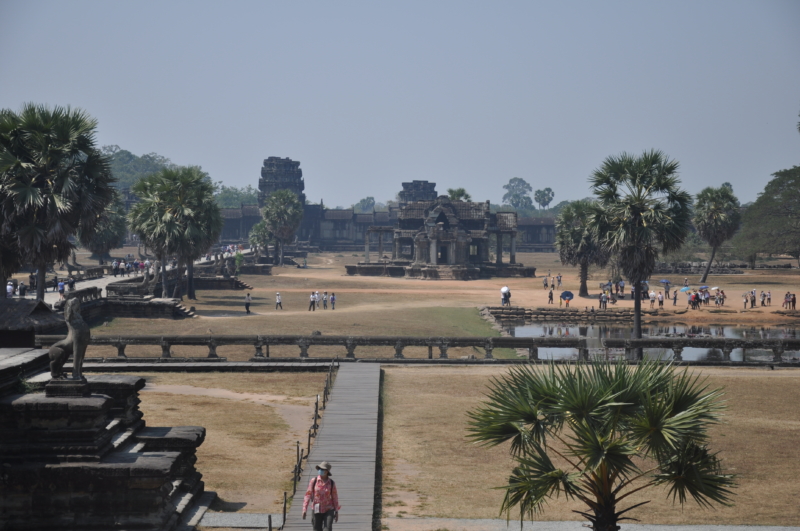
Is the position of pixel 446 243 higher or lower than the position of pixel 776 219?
lower

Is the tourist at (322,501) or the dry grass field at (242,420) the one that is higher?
the tourist at (322,501)

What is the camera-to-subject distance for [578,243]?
223 ft

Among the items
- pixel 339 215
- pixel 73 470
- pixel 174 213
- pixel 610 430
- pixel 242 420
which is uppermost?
pixel 339 215

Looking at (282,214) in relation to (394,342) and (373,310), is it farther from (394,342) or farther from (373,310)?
(394,342)

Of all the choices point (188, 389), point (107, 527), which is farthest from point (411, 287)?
point (107, 527)

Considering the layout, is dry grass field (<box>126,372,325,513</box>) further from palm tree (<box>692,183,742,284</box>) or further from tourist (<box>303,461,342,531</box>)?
palm tree (<box>692,183,742,284</box>)

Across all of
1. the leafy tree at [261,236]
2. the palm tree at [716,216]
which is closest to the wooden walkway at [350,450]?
the palm tree at [716,216]

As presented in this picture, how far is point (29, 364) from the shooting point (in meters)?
14.7

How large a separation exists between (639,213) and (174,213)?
28672mm

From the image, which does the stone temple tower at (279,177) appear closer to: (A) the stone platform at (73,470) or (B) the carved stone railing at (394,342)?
(B) the carved stone railing at (394,342)

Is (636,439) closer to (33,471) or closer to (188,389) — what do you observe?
(33,471)

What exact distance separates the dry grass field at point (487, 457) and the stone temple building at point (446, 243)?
64.7 metres

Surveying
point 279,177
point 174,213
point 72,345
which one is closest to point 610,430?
point 72,345

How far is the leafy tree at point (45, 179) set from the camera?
30.2 m
